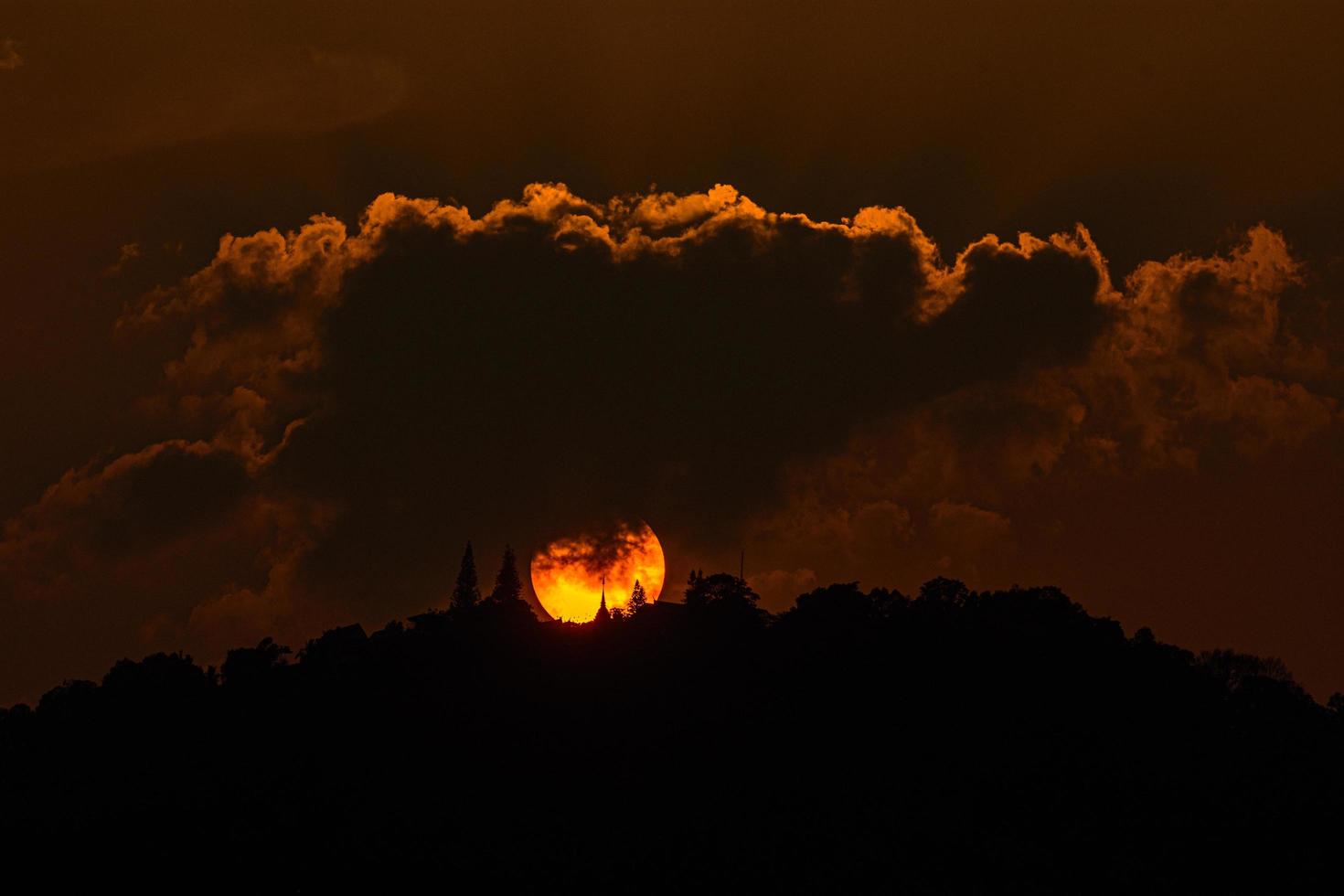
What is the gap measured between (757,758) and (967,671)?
17.0m

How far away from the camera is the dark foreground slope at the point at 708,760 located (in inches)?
5969

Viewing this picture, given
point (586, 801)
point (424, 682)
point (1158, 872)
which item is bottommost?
point (1158, 872)

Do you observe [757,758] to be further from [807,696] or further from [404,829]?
[404,829]

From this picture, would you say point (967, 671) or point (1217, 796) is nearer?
point (1217, 796)

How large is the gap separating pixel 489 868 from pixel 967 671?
130 feet

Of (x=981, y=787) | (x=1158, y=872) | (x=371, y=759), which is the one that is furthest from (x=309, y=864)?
(x=1158, y=872)

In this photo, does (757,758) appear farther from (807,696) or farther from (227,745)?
(227,745)

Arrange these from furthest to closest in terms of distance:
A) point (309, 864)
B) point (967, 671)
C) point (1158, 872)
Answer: point (967, 671) → point (309, 864) → point (1158, 872)

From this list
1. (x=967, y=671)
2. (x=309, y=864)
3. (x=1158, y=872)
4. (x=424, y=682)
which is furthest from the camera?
(x=424, y=682)

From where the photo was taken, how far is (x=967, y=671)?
17375 cm

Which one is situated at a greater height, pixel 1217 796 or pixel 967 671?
pixel 967 671

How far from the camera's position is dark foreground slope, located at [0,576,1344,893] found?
152 m

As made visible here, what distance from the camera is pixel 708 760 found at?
170 meters

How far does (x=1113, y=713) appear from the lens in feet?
548
